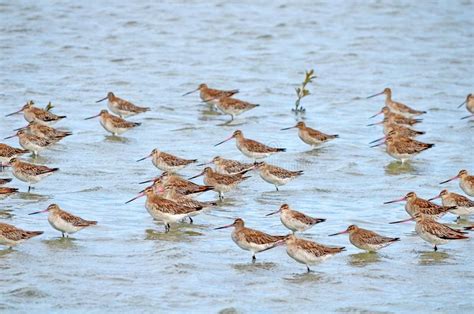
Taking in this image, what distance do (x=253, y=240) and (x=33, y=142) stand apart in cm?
584

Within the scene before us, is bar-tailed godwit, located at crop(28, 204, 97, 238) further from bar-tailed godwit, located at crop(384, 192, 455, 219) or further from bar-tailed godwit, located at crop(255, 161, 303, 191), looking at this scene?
bar-tailed godwit, located at crop(384, 192, 455, 219)

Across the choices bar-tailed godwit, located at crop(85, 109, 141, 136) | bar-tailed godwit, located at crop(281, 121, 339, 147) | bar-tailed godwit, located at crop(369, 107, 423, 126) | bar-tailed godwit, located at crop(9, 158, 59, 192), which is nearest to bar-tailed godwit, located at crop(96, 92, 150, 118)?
bar-tailed godwit, located at crop(85, 109, 141, 136)

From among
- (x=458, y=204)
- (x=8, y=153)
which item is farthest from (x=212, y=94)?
(x=458, y=204)

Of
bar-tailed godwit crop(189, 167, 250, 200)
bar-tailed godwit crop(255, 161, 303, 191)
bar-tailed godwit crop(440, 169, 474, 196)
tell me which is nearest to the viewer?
bar-tailed godwit crop(440, 169, 474, 196)

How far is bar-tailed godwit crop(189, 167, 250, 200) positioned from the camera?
15.2 meters

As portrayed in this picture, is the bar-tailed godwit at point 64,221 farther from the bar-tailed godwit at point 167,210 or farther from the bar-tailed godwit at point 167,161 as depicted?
the bar-tailed godwit at point 167,161

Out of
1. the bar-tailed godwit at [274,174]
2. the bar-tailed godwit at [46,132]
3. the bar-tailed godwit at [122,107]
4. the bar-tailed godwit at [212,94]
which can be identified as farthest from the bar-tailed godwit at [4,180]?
the bar-tailed godwit at [212,94]

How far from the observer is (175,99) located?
22.2 m

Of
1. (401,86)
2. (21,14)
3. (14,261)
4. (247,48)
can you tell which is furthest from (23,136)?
(21,14)

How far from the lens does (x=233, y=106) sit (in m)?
20.4

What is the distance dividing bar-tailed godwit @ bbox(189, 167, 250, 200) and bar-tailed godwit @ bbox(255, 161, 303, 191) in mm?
274

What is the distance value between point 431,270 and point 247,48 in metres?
15.9

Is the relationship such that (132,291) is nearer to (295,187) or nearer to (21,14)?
(295,187)

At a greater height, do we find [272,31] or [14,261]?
[14,261]
